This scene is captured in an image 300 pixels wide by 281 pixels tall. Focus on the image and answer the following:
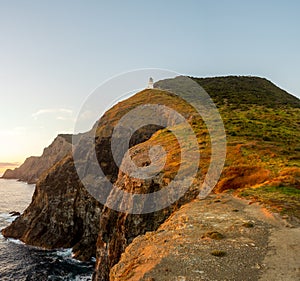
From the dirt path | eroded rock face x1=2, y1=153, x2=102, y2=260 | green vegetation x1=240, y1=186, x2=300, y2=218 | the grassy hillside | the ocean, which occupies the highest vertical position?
the grassy hillside

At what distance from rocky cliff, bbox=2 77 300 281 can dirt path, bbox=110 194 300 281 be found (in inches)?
358

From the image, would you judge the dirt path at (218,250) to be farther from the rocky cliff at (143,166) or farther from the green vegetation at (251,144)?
the rocky cliff at (143,166)

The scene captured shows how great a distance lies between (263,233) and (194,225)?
4084 millimetres

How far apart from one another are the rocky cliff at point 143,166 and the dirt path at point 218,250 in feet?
29.8

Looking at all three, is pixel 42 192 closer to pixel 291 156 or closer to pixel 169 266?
pixel 291 156

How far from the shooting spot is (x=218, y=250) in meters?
14.3

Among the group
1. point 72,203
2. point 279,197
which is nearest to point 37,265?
point 72,203

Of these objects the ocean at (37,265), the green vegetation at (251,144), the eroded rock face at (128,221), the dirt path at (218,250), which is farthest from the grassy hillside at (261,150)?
the ocean at (37,265)

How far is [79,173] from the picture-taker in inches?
3073

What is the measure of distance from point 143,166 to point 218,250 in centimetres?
2618

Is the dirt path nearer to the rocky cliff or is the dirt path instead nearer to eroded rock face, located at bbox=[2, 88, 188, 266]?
the rocky cliff

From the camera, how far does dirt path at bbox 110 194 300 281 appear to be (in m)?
12.2

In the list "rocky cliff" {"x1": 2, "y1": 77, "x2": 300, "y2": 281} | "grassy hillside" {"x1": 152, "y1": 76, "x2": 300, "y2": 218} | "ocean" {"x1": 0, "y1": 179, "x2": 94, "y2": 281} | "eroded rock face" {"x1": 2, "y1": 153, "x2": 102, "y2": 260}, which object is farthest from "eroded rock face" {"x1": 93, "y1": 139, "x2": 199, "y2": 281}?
"eroded rock face" {"x1": 2, "y1": 153, "x2": 102, "y2": 260}

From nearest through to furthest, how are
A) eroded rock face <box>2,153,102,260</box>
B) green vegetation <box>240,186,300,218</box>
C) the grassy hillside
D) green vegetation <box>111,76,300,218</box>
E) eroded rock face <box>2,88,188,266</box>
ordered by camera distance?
1. green vegetation <box>240,186,300,218</box>
2. the grassy hillside
3. green vegetation <box>111,76,300,218</box>
4. eroded rock face <box>2,153,102,260</box>
5. eroded rock face <box>2,88,188,266</box>
